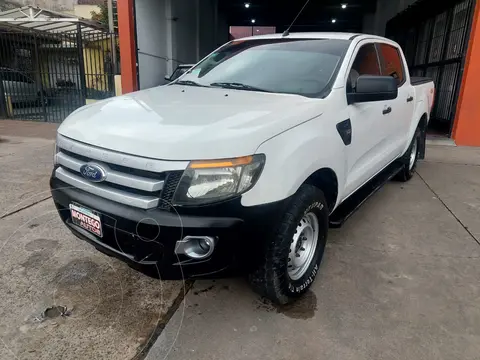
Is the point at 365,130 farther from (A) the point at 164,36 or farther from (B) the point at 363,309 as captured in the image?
(A) the point at 164,36

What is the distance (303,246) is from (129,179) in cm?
129

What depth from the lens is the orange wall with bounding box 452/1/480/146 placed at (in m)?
7.41

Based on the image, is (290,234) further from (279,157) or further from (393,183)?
(393,183)

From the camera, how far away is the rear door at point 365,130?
304 cm

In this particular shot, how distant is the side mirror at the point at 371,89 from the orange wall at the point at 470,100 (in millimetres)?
5841

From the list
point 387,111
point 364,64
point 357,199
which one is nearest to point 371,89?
point 364,64

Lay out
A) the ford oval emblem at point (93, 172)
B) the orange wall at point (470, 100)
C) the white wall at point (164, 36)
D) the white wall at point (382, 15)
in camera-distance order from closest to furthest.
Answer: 1. the ford oval emblem at point (93, 172)
2. the orange wall at point (470, 100)
3. the white wall at point (164, 36)
4. the white wall at point (382, 15)

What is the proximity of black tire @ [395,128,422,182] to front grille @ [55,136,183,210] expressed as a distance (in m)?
3.84

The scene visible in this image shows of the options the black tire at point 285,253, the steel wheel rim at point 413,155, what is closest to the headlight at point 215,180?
the black tire at point 285,253

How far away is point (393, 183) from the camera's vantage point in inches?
211

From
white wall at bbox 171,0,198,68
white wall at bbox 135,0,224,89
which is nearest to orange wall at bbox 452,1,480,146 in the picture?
white wall at bbox 135,0,224,89

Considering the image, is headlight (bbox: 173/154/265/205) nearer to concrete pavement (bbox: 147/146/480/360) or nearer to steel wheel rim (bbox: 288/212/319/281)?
steel wheel rim (bbox: 288/212/319/281)

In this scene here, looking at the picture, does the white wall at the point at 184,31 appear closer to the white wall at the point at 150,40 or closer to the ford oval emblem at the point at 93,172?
the white wall at the point at 150,40

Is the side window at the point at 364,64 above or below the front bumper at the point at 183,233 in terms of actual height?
above
